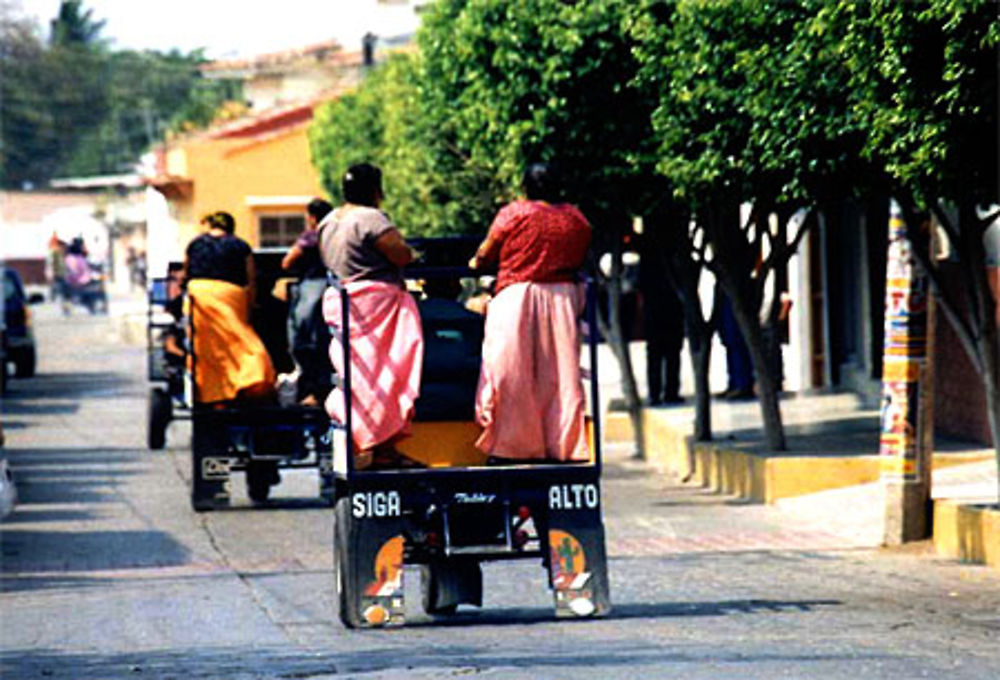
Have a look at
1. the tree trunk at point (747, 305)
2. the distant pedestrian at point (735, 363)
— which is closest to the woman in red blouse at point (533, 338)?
the tree trunk at point (747, 305)

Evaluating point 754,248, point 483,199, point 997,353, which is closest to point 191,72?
point 483,199

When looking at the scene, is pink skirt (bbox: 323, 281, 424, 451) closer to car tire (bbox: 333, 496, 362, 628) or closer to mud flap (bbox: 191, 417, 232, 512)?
car tire (bbox: 333, 496, 362, 628)

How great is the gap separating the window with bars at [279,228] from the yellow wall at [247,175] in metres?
0.13

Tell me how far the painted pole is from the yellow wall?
41.0m

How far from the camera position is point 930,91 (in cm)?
1393

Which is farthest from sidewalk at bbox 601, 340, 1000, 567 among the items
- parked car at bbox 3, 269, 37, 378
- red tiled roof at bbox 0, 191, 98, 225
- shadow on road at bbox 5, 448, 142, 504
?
red tiled roof at bbox 0, 191, 98, 225

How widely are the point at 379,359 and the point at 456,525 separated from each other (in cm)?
92

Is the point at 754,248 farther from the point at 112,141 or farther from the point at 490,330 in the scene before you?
the point at 112,141

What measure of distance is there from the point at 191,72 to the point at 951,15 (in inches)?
3616

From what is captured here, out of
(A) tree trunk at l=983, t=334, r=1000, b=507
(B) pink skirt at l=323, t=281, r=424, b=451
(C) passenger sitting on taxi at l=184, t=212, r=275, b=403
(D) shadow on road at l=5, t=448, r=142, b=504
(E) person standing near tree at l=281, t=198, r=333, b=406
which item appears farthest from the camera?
(D) shadow on road at l=5, t=448, r=142, b=504

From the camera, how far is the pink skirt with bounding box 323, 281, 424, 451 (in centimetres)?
1268

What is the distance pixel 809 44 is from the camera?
15453 mm

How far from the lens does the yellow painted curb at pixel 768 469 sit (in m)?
19.8

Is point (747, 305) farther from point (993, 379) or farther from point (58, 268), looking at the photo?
point (58, 268)
